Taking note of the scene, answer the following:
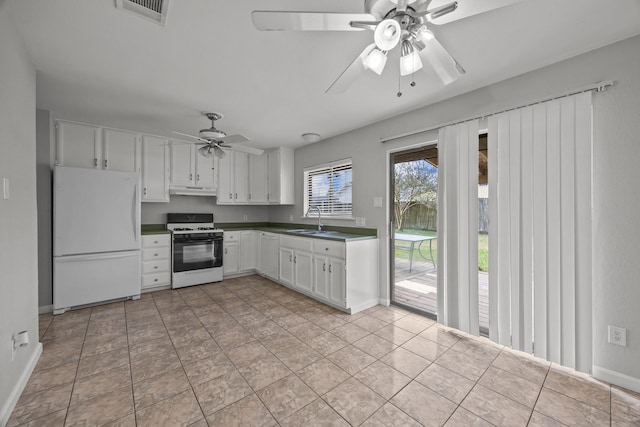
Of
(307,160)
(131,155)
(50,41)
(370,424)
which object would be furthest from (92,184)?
(370,424)

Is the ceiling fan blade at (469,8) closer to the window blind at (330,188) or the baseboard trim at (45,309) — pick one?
the window blind at (330,188)

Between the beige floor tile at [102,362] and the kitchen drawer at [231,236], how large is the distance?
2443 millimetres

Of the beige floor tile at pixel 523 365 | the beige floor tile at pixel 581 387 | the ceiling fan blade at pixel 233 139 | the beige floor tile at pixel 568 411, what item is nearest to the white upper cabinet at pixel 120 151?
the ceiling fan blade at pixel 233 139

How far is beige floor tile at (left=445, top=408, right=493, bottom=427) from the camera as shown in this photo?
4.86 ft

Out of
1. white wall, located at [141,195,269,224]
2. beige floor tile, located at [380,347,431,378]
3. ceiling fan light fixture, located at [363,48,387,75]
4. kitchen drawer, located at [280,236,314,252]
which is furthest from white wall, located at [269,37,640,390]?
white wall, located at [141,195,269,224]

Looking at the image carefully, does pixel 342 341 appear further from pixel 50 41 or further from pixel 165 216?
pixel 165 216

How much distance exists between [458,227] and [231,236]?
365 cm

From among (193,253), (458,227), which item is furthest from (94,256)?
(458,227)

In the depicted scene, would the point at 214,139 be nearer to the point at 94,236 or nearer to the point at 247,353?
the point at 94,236

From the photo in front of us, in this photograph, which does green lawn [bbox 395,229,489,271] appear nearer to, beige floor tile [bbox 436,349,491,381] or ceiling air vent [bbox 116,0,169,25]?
beige floor tile [bbox 436,349,491,381]

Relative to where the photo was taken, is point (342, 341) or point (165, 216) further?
point (165, 216)

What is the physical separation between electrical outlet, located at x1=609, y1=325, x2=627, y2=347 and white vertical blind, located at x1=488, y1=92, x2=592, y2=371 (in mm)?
124

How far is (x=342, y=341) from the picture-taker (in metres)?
2.43

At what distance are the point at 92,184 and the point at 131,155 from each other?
2.59ft
